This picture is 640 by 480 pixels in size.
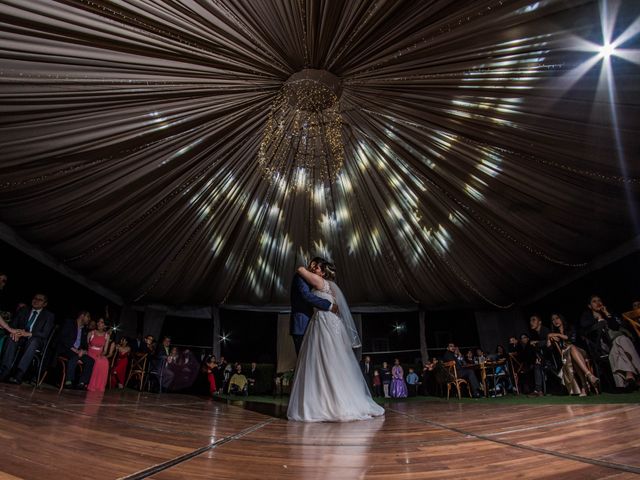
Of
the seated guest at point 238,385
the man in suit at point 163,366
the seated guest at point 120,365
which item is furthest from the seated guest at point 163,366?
the seated guest at point 238,385

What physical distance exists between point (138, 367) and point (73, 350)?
201 cm

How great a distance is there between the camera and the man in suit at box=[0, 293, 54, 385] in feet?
14.3

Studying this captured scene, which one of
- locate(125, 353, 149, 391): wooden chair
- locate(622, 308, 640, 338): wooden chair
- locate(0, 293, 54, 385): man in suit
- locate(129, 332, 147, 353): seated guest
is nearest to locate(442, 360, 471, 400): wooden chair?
locate(622, 308, 640, 338): wooden chair

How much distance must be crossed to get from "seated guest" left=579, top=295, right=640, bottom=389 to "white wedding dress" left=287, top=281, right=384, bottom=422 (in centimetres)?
416

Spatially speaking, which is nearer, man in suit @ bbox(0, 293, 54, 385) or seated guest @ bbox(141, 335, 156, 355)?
man in suit @ bbox(0, 293, 54, 385)

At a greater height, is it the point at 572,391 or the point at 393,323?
the point at 393,323

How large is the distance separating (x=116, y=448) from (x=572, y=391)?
548 centimetres

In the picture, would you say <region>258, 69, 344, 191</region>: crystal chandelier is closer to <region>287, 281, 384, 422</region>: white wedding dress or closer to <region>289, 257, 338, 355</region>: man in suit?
<region>289, 257, 338, 355</region>: man in suit

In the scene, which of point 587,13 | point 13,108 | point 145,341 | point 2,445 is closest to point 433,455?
point 2,445

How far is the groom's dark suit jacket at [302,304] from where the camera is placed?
2.65 meters

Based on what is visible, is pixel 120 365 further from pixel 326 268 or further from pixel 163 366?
pixel 326 268

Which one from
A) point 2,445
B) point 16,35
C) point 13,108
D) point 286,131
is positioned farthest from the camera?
point 286,131

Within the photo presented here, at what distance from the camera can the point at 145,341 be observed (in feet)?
23.7

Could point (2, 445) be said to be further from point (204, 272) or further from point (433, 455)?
point (204, 272)
